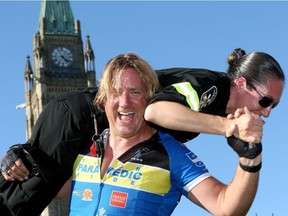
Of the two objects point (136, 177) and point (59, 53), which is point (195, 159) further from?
point (59, 53)

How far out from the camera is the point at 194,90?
4.33 meters

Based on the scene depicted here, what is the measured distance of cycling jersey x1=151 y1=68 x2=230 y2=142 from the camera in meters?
4.28

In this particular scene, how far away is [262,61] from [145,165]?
853 millimetres

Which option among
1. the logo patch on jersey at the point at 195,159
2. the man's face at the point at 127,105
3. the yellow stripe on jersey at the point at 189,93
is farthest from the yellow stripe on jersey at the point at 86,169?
the yellow stripe on jersey at the point at 189,93

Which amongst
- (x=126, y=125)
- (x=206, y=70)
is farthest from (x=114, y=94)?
(x=206, y=70)

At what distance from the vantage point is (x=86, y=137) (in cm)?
479

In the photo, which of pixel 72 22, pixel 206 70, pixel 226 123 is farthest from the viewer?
pixel 72 22

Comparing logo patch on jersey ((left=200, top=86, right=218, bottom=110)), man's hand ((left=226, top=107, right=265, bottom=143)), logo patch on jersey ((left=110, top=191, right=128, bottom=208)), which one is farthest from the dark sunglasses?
logo patch on jersey ((left=110, top=191, right=128, bottom=208))

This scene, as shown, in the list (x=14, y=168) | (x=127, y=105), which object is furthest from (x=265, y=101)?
(x=14, y=168)

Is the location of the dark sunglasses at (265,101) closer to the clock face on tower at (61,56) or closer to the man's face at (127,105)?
the man's face at (127,105)

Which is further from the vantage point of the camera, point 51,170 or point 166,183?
point 51,170

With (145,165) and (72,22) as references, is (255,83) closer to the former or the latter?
(145,165)

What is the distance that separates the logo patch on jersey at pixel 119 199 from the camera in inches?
168

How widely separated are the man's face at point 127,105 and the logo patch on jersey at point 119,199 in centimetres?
35
